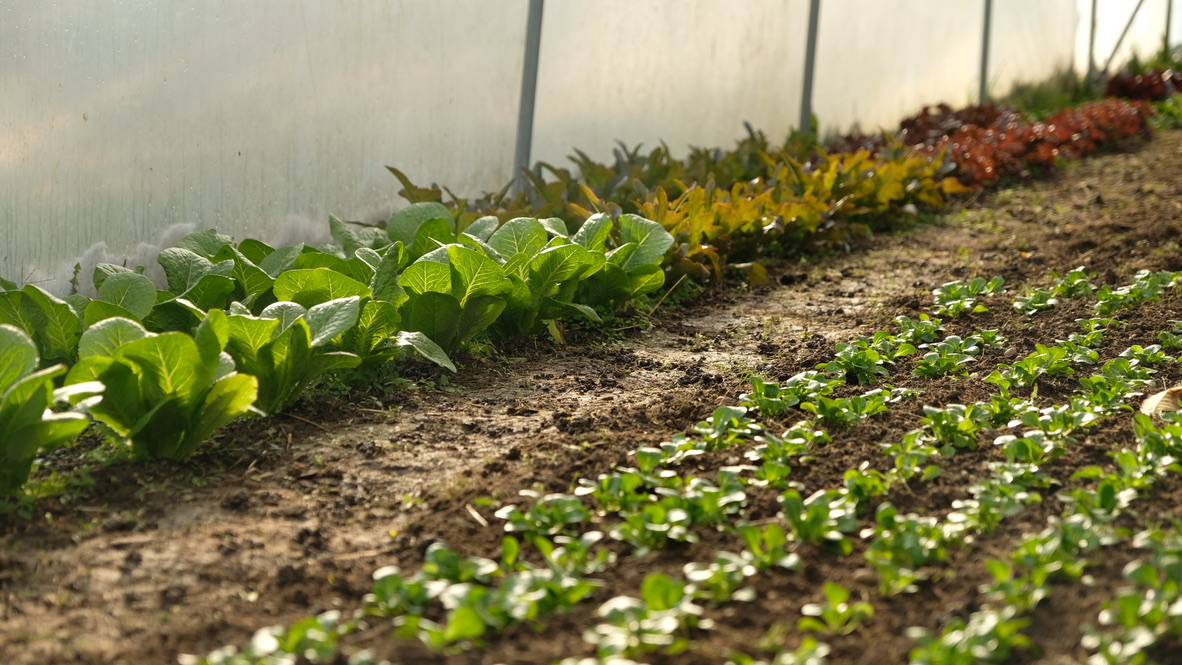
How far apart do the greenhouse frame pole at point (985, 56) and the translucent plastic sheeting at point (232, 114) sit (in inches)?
232

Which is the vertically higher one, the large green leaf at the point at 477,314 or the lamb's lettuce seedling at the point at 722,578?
the large green leaf at the point at 477,314

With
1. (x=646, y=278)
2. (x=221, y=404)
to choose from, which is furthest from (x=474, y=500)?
(x=646, y=278)

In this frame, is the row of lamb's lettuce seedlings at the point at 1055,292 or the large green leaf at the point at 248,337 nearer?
the large green leaf at the point at 248,337

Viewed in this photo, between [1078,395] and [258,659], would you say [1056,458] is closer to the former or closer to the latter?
[1078,395]

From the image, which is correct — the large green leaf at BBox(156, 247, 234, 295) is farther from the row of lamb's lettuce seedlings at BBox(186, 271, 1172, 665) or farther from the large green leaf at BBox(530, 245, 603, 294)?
the row of lamb's lettuce seedlings at BBox(186, 271, 1172, 665)

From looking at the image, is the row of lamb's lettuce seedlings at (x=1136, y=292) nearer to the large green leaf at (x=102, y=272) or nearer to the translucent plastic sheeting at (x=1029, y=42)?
the large green leaf at (x=102, y=272)

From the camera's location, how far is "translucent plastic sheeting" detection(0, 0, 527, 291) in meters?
3.48

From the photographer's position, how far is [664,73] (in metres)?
6.32

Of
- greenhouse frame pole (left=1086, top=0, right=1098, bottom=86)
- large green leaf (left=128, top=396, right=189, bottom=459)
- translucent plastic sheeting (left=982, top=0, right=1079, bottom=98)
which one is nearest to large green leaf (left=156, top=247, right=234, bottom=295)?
large green leaf (left=128, top=396, right=189, bottom=459)

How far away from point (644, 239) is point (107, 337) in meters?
2.05

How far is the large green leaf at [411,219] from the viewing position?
407cm

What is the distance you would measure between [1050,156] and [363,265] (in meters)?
5.66

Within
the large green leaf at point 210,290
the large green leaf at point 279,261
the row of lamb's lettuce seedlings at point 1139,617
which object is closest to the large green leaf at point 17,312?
the large green leaf at point 210,290

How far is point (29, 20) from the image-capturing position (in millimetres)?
3357
